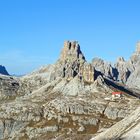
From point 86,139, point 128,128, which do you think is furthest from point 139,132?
point 86,139

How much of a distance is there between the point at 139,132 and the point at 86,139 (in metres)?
107

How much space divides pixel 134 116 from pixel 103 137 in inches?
332

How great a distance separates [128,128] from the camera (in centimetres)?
9869

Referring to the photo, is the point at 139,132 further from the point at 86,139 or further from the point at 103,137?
the point at 86,139

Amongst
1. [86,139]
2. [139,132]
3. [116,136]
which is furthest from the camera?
[86,139]

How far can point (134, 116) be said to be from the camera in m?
104

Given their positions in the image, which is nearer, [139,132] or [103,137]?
[139,132]

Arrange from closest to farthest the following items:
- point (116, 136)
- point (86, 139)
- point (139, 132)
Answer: point (139, 132) < point (116, 136) < point (86, 139)

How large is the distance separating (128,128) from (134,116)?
6036mm

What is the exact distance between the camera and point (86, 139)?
19625 cm

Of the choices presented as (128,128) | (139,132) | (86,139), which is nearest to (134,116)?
(128,128)

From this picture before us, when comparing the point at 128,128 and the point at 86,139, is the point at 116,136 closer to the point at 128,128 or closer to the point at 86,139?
the point at 128,128

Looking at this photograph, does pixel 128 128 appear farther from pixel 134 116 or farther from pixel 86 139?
pixel 86 139

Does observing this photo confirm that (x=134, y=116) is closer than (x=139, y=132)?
No
